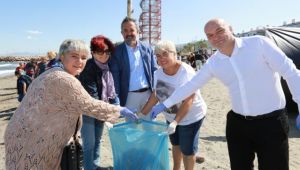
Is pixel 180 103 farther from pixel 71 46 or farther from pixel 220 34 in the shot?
pixel 71 46

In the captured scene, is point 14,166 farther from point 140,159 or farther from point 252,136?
point 252,136

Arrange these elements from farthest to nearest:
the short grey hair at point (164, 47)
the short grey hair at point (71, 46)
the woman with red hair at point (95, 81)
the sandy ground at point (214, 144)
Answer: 1. the sandy ground at point (214, 144)
2. the woman with red hair at point (95, 81)
3. the short grey hair at point (164, 47)
4. the short grey hair at point (71, 46)

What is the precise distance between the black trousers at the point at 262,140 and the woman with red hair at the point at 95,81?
1.35 m

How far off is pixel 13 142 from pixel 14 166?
0.15 meters

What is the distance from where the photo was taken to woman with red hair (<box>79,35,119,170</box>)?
315 cm

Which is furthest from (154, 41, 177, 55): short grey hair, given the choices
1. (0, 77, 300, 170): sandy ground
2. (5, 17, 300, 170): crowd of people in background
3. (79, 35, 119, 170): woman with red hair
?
(0, 77, 300, 170): sandy ground

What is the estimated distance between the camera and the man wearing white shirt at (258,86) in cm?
217

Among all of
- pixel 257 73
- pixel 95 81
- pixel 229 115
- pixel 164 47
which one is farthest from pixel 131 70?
pixel 257 73

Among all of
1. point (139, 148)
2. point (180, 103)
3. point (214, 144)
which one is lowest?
point (214, 144)

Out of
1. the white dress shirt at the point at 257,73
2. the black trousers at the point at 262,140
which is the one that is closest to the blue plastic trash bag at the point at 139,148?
the black trousers at the point at 262,140

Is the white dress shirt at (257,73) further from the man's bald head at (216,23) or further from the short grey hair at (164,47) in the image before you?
the short grey hair at (164,47)

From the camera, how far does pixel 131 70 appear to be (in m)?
3.44

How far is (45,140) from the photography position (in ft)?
6.81

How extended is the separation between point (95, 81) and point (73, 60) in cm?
109
